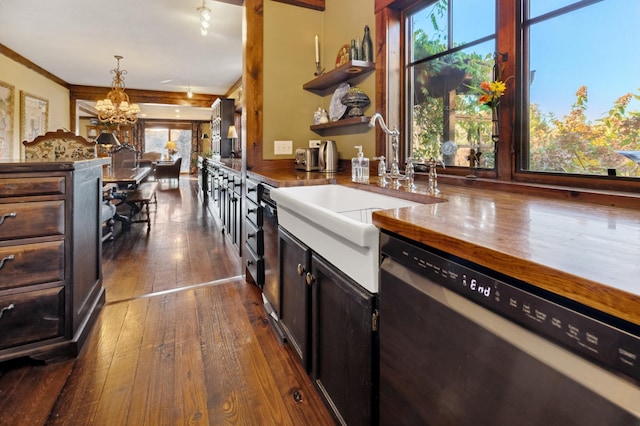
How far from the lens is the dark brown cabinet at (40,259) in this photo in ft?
5.16

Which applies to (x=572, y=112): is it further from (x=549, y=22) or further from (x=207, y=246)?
(x=207, y=246)

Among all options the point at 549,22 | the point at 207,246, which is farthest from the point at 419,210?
the point at 207,246

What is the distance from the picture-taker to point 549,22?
141cm

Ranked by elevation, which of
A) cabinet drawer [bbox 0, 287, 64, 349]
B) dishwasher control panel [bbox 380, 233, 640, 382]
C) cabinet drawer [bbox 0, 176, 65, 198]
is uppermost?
cabinet drawer [bbox 0, 176, 65, 198]

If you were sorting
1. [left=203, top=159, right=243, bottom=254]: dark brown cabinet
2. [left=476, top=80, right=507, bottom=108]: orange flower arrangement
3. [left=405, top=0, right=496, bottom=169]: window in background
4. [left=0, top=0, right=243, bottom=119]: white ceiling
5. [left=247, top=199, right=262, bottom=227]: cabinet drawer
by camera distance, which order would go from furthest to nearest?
[left=0, top=0, right=243, bottom=119]: white ceiling → [left=203, top=159, right=243, bottom=254]: dark brown cabinet → [left=247, top=199, right=262, bottom=227]: cabinet drawer → [left=405, top=0, right=496, bottom=169]: window in background → [left=476, top=80, right=507, bottom=108]: orange flower arrangement

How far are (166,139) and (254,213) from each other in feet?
45.2

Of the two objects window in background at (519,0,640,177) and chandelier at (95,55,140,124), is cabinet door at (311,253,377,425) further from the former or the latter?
chandelier at (95,55,140,124)

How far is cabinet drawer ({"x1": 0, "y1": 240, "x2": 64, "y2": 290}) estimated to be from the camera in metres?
1.58

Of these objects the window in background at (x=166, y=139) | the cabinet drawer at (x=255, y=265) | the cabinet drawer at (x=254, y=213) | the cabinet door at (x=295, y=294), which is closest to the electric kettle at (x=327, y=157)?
the cabinet drawer at (x=254, y=213)

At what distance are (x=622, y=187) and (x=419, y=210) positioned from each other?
77 cm

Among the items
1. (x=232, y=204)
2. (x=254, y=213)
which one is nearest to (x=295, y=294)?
(x=254, y=213)

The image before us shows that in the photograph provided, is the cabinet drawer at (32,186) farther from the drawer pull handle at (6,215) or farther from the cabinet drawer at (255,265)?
the cabinet drawer at (255,265)

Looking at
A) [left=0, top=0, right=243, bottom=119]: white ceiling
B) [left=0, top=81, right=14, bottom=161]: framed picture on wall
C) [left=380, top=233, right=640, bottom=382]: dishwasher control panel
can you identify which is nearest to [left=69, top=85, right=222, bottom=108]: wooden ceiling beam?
[left=0, top=0, right=243, bottom=119]: white ceiling

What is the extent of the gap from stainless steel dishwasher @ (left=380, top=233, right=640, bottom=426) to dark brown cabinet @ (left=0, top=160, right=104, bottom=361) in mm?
1596
